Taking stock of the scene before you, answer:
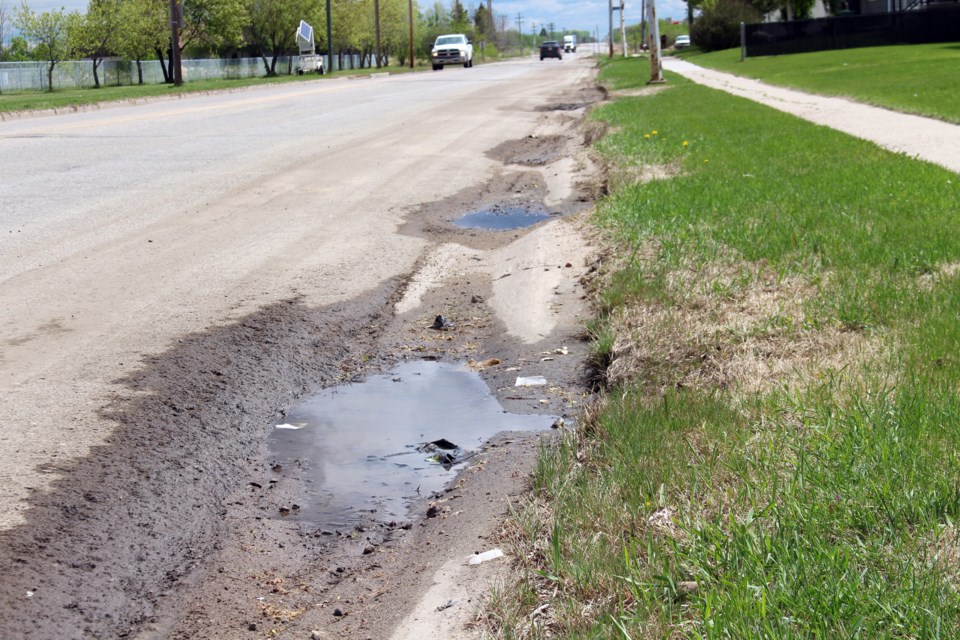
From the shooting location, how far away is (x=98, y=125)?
798 inches

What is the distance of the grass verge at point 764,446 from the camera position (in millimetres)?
2989

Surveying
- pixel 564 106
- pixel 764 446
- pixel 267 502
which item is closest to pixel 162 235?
pixel 267 502

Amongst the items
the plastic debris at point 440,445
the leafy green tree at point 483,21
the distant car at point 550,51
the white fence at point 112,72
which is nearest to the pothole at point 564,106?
the plastic debris at point 440,445

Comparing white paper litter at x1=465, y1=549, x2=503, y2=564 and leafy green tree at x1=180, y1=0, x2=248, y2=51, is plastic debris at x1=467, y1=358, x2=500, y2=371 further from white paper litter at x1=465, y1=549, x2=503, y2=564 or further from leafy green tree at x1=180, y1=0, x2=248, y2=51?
leafy green tree at x1=180, y1=0, x2=248, y2=51

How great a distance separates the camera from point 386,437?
5.50m

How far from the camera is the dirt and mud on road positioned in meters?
3.61

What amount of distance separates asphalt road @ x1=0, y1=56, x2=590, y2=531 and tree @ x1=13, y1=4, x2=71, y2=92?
4093cm

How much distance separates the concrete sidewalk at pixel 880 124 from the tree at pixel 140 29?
43.5 metres

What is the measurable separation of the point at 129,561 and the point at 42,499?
56 centimetres

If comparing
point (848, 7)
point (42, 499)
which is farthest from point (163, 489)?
point (848, 7)

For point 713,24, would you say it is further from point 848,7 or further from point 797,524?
point 797,524

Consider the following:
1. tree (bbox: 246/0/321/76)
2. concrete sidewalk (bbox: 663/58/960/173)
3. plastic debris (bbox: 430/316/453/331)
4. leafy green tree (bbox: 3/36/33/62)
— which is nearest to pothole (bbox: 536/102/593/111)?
concrete sidewalk (bbox: 663/58/960/173)

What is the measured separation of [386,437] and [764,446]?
2125mm

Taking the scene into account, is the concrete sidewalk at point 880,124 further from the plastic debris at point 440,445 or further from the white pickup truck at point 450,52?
the white pickup truck at point 450,52
